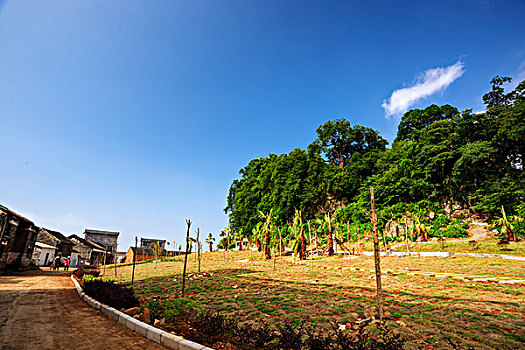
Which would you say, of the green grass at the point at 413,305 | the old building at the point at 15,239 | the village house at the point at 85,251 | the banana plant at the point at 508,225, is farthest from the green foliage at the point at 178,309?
the village house at the point at 85,251

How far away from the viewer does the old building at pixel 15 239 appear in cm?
2289

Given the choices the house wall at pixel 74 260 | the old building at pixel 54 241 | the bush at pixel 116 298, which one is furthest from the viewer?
the house wall at pixel 74 260

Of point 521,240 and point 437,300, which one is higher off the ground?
point 521,240

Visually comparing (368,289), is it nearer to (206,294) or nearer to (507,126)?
(206,294)

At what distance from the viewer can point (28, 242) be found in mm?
29219

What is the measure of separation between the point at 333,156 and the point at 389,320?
48877 millimetres

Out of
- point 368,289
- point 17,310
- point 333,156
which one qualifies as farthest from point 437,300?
point 333,156

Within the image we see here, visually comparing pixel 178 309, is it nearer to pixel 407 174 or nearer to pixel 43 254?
pixel 407 174

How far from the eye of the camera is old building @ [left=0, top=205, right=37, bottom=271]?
22891 mm

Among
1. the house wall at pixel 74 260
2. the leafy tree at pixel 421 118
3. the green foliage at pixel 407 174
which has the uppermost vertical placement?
the leafy tree at pixel 421 118

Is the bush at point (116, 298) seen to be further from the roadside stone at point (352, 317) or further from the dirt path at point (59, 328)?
the roadside stone at point (352, 317)

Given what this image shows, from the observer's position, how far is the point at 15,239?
25953mm

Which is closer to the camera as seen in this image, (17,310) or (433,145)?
(17,310)

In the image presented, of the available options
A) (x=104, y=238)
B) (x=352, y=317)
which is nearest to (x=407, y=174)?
(x=352, y=317)
